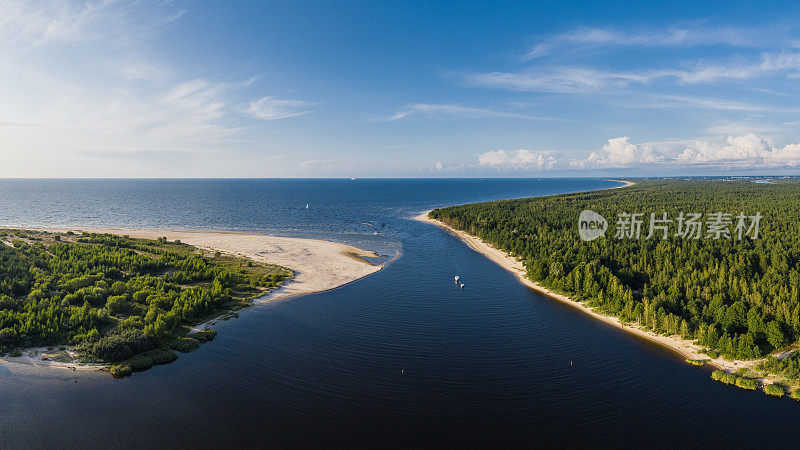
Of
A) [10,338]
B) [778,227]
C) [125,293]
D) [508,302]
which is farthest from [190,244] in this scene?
[778,227]

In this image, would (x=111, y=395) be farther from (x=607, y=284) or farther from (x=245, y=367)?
(x=607, y=284)

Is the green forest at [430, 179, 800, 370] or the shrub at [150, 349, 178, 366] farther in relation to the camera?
the green forest at [430, 179, 800, 370]

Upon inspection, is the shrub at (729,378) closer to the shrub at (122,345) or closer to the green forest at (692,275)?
the green forest at (692,275)

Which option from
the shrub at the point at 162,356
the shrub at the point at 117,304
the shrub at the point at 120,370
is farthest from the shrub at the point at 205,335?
the shrub at the point at 117,304

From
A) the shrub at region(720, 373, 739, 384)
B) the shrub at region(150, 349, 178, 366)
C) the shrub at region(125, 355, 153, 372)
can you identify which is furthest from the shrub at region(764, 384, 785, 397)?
the shrub at region(125, 355, 153, 372)

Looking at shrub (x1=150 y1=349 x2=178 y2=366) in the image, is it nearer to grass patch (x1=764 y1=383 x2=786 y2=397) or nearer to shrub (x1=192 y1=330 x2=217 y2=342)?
shrub (x1=192 y1=330 x2=217 y2=342)
